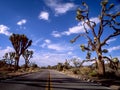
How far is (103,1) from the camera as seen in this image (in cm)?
2697

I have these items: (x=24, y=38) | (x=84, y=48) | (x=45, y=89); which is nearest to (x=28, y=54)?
(x=24, y=38)

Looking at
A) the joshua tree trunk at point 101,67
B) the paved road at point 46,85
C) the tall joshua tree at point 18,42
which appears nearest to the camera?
the paved road at point 46,85

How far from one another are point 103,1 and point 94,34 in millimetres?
4229

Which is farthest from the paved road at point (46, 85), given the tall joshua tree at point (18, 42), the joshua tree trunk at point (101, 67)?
the tall joshua tree at point (18, 42)

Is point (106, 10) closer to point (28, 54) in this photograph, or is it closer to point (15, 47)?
point (15, 47)

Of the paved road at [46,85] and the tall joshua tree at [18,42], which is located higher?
the tall joshua tree at [18,42]

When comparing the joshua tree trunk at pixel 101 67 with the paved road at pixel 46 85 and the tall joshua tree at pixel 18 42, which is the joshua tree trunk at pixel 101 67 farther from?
the tall joshua tree at pixel 18 42

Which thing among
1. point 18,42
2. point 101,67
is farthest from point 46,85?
point 18,42

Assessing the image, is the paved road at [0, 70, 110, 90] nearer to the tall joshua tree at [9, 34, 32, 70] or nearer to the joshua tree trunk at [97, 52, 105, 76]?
the joshua tree trunk at [97, 52, 105, 76]

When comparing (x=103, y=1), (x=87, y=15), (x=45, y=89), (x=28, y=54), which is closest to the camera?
(x=45, y=89)

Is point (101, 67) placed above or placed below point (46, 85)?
above

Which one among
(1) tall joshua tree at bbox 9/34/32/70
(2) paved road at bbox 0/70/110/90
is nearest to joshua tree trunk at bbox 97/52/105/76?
(2) paved road at bbox 0/70/110/90

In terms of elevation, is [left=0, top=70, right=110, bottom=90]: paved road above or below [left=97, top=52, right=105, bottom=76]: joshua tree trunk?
below

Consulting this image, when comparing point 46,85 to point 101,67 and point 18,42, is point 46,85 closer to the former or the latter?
point 101,67
